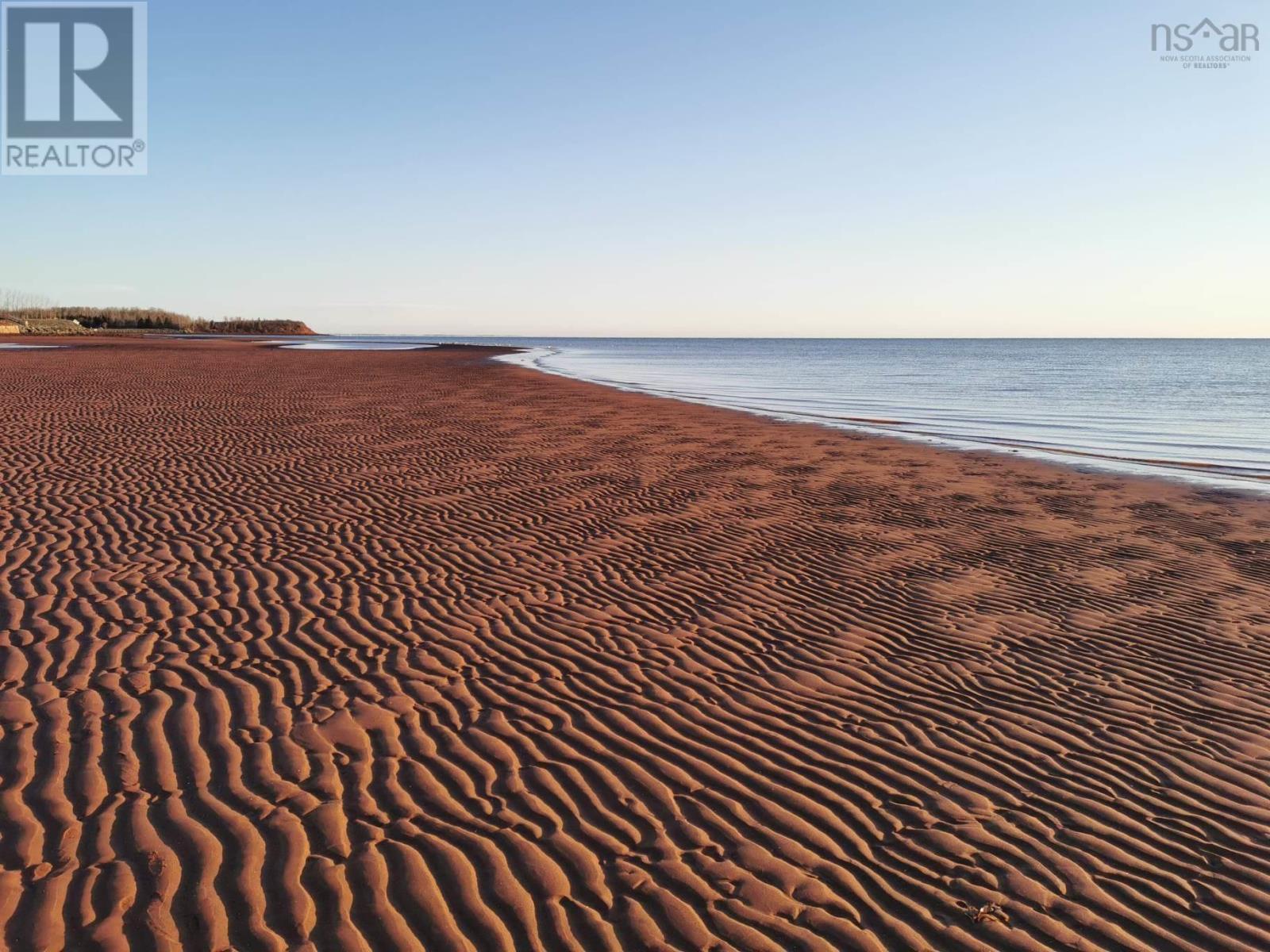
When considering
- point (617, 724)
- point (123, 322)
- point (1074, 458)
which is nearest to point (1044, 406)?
point (1074, 458)

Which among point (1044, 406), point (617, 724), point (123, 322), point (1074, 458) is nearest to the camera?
point (617, 724)

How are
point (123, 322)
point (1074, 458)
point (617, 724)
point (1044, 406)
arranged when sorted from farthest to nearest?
point (123, 322) → point (1044, 406) → point (1074, 458) → point (617, 724)

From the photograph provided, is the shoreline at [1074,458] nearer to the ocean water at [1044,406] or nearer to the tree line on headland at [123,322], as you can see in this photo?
the ocean water at [1044,406]

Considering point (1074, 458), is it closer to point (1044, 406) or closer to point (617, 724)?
point (1044, 406)

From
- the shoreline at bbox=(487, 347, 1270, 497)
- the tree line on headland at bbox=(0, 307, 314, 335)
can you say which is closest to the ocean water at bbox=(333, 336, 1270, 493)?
the shoreline at bbox=(487, 347, 1270, 497)

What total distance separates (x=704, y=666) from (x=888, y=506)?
7315mm

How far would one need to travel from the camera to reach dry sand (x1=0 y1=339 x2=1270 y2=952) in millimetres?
3725

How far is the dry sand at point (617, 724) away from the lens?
3.72 m

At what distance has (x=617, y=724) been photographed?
18.0 ft

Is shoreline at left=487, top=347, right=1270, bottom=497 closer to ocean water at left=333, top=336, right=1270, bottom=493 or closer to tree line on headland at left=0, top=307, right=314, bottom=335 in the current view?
ocean water at left=333, top=336, right=1270, bottom=493

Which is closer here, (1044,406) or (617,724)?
(617,724)

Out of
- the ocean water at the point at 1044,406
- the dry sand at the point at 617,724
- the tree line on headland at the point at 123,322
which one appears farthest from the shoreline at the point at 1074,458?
the tree line on headland at the point at 123,322

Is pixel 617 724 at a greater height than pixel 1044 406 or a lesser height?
lesser

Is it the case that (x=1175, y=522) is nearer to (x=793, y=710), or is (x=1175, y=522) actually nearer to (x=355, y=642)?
(x=793, y=710)
